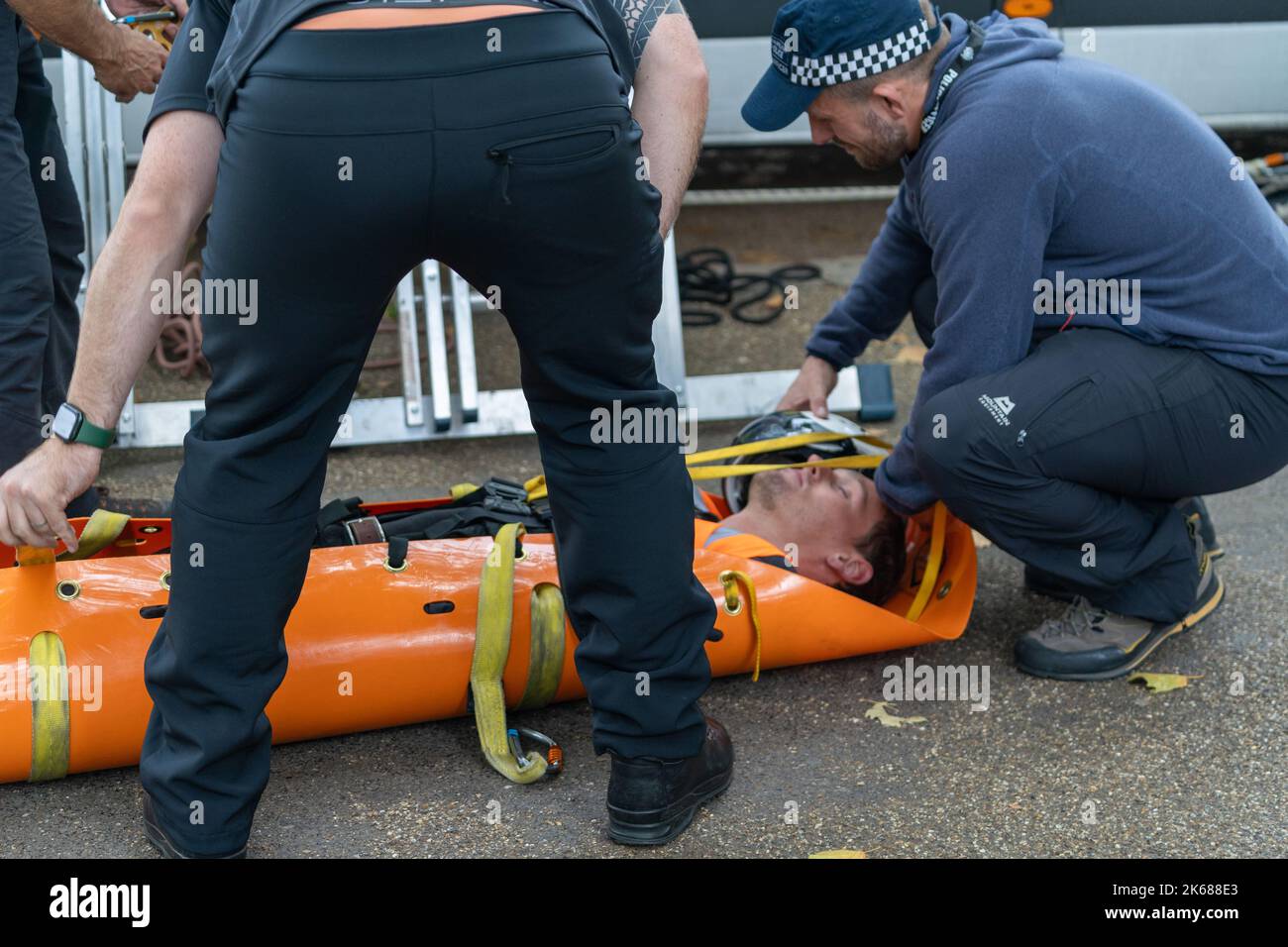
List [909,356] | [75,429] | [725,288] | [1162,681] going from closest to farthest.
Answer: [75,429] → [1162,681] → [909,356] → [725,288]

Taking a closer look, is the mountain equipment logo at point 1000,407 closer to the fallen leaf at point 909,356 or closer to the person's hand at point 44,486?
the person's hand at point 44,486

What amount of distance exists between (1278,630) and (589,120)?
1.99m

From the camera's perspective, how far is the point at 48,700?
2203 millimetres

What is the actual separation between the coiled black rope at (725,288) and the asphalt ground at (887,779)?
189 cm

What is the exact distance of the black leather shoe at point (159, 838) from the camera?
2059mm

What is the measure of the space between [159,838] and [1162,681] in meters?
1.88

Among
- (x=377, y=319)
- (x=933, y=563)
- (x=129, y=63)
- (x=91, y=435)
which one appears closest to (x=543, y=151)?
(x=377, y=319)

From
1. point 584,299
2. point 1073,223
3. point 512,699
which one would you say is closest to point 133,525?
point 512,699

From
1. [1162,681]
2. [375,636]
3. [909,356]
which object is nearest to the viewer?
[375,636]

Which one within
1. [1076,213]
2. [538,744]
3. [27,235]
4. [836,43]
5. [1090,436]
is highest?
[836,43]

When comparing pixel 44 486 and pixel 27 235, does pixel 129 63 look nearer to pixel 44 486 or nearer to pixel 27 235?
pixel 27 235

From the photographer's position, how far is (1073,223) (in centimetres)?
249

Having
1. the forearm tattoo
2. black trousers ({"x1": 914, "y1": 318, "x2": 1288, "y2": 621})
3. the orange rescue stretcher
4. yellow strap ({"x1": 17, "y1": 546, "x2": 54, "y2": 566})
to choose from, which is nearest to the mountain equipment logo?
black trousers ({"x1": 914, "y1": 318, "x2": 1288, "y2": 621})

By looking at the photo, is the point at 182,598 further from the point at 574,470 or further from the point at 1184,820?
the point at 1184,820
